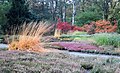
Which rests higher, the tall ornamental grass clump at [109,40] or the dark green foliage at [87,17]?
the tall ornamental grass clump at [109,40]

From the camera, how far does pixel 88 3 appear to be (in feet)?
117

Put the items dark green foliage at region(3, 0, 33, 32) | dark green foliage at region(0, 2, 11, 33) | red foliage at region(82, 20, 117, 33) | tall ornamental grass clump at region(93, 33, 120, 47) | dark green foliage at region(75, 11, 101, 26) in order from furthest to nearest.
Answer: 1. dark green foliage at region(75, 11, 101, 26)
2. red foliage at region(82, 20, 117, 33)
3. dark green foliage at region(3, 0, 33, 32)
4. dark green foliage at region(0, 2, 11, 33)
5. tall ornamental grass clump at region(93, 33, 120, 47)

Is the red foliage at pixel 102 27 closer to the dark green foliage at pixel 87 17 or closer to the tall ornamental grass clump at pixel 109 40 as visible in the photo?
the dark green foliage at pixel 87 17

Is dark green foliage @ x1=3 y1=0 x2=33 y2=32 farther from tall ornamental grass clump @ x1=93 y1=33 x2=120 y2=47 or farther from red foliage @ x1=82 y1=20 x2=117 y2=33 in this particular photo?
tall ornamental grass clump @ x1=93 y1=33 x2=120 y2=47

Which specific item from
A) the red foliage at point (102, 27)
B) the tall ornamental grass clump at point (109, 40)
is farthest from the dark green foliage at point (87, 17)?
the tall ornamental grass clump at point (109, 40)

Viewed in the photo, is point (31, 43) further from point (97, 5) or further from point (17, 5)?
point (97, 5)

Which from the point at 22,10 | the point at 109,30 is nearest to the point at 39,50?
the point at 22,10

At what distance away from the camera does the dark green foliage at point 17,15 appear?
21081 millimetres

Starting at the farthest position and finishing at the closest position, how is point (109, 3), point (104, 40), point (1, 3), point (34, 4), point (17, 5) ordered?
point (34, 4), point (109, 3), point (17, 5), point (1, 3), point (104, 40)

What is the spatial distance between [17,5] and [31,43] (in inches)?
481

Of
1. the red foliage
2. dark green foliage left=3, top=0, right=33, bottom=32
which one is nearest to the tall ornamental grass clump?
dark green foliage left=3, top=0, right=33, bottom=32

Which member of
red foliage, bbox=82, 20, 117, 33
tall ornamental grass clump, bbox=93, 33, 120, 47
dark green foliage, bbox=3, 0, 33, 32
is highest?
dark green foliage, bbox=3, 0, 33, 32

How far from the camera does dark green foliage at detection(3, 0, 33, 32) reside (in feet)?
69.2

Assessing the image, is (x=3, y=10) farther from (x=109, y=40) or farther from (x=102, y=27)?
(x=102, y=27)
